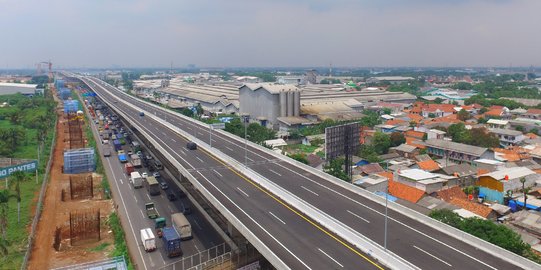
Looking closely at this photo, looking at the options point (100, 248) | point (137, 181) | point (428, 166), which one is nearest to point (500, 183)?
point (428, 166)

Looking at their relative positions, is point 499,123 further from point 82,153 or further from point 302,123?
point 82,153

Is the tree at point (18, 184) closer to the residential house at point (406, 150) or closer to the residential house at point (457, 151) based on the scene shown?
the residential house at point (406, 150)

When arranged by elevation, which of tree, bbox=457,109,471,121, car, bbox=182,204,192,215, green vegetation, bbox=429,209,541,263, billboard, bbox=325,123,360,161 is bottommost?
car, bbox=182,204,192,215

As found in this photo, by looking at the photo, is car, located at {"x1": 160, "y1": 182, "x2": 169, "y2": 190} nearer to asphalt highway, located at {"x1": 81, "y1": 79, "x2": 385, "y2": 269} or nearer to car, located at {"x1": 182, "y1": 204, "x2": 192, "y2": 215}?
asphalt highway, located at {"x1": 81, "y1": 79, "x2": 385, "y2": 269}

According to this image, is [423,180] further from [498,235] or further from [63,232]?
[63,232]

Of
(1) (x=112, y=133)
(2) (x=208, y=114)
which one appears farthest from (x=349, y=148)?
(2) (x=208, y=114)

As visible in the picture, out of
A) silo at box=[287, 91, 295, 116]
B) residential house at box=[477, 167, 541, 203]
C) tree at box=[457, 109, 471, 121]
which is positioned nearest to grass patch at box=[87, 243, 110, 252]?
residential house at box=[477, 167, 541, 203]

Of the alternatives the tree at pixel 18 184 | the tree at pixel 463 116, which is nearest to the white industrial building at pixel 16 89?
the tree at pixel 18 184
